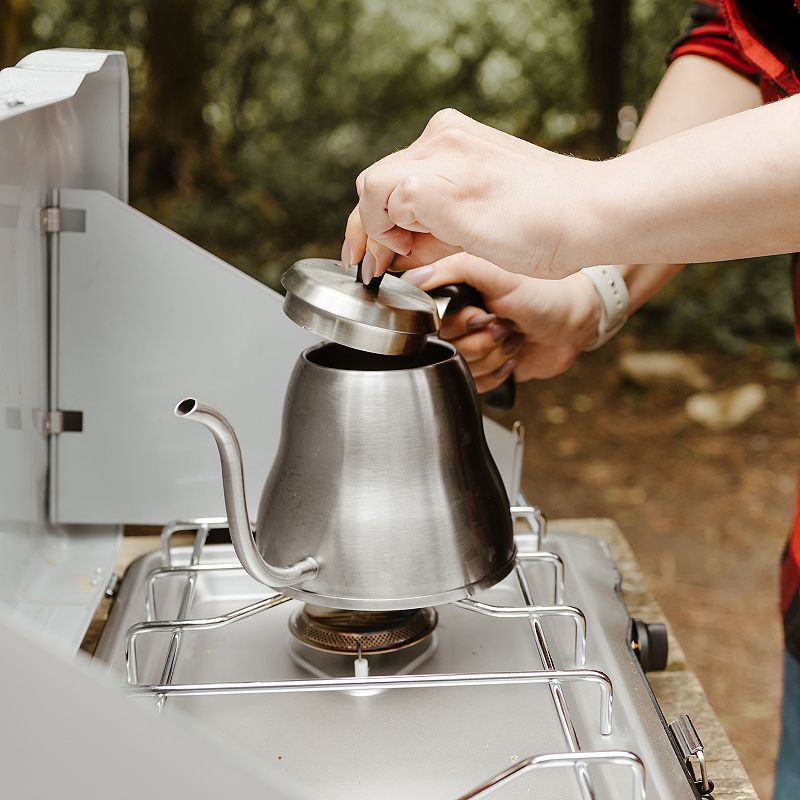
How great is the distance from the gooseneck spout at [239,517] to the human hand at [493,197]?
0.57 feet

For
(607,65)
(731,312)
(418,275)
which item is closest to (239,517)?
(418,275)

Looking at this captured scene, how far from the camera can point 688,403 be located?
12.4ft

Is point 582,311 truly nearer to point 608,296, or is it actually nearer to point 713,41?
point 608,296

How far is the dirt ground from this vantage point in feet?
7.84

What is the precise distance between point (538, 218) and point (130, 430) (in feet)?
1.53

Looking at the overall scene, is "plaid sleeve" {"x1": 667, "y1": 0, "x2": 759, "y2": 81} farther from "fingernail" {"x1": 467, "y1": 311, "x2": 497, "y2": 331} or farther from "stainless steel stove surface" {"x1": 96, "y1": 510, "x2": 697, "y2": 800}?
"stainless steel stove surface" {"x1": 96, "y1": 510, "x2": 697, "y2": 800}

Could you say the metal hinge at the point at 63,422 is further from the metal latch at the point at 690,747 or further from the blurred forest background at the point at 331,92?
the blurred forest background at the point at 331,92

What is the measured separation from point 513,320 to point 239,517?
0.39 metres

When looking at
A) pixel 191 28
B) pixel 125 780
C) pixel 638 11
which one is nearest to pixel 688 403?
pixel 638 11

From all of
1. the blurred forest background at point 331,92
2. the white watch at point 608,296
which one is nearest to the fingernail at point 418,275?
the white watch at point 608,296

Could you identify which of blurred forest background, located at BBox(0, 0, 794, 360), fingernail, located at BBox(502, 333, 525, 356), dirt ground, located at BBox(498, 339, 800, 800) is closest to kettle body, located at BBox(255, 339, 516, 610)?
fingernail, located at BBox(502, 333, 525, 356)

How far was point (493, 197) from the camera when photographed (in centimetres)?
62

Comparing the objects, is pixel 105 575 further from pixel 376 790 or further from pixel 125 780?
pixel 125 780

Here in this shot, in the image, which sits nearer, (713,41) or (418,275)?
(418,275)
